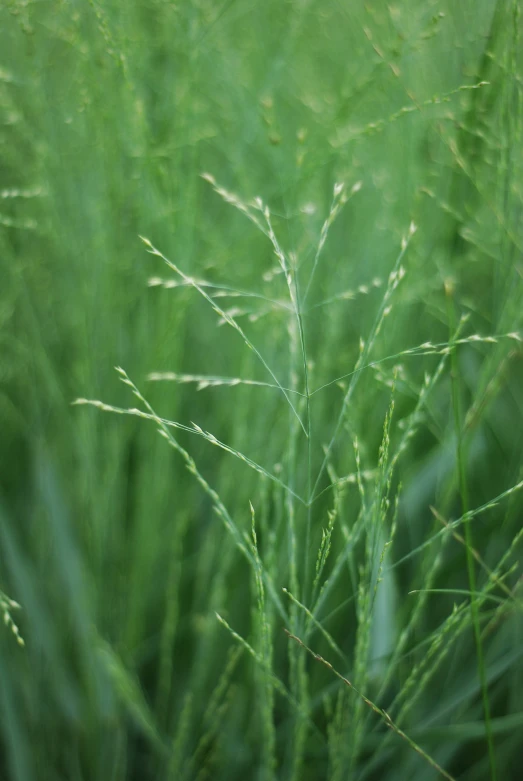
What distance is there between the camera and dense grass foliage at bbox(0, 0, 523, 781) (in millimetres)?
746

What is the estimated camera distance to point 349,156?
880 millimetres

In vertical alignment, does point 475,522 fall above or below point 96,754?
above

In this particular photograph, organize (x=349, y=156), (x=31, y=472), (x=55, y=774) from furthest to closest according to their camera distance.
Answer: (x=31, y=472)
(x=349, y=156)
(x=55, y=774)

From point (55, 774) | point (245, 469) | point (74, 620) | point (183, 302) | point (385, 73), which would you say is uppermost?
point (385, 73)

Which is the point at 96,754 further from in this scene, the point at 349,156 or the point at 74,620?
the point at 349,156

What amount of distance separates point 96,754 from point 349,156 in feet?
2.50

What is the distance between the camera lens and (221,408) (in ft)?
3.14

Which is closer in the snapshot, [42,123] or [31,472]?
[42,123]

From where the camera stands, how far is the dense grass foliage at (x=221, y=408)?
0.75 metres

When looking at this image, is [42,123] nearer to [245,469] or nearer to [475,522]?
[245,469]

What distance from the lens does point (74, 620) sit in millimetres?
833

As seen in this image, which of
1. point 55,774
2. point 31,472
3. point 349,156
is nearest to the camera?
point 55,774

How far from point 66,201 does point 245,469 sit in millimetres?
417

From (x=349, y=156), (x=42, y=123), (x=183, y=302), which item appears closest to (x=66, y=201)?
(x=42, y=123)
